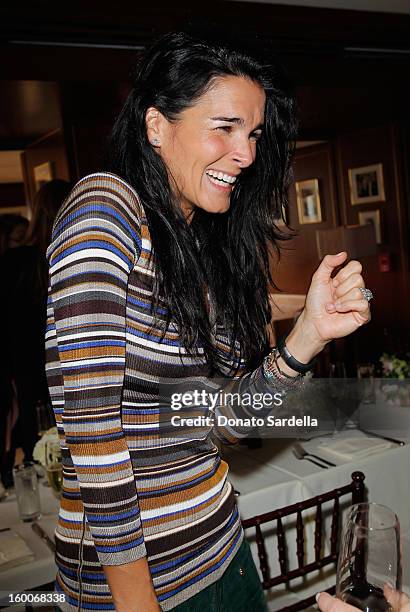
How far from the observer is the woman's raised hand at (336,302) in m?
1.00

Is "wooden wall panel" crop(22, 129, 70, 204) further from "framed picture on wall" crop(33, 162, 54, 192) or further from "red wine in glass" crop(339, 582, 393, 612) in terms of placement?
"red wine in glass" crop(339, 582, 393, 612)

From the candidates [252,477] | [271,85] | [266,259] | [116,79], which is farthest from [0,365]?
[271,85]

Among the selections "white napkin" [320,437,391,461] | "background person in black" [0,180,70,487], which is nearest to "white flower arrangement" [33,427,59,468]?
"background person in black" [0,180,70,487]

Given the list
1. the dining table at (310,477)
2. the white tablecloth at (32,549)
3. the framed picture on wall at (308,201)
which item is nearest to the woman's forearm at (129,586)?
the white tablecloth at (32,549)

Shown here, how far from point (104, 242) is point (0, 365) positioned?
2.51 metres

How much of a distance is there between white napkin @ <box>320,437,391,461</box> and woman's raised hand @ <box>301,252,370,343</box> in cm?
104

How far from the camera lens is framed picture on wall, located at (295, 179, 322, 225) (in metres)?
4.82

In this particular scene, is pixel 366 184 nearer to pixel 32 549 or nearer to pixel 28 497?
pixel 28 497

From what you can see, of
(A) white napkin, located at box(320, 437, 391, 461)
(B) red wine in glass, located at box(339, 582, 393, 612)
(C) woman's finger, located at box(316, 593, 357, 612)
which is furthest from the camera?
(A) white napkin, located at box(320, 437, 391, 461)

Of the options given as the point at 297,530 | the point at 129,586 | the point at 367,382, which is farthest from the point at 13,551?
the point at 367,382

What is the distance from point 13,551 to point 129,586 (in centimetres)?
84

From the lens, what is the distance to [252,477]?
1854 millimetres

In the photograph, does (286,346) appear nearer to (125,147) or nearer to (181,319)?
(181,319)

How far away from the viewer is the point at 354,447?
2012mm
